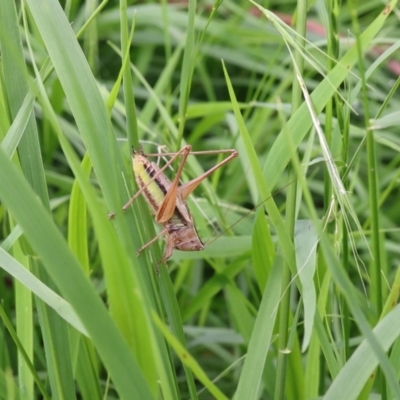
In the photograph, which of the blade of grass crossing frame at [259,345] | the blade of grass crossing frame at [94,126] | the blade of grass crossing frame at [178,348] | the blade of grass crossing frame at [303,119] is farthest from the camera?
the blade of grass crossing frame at [303,119]

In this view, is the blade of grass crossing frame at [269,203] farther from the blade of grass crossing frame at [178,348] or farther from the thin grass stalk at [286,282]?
the blade of grass crossing frame at [178,348]

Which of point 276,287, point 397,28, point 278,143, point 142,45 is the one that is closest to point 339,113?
point 278,143

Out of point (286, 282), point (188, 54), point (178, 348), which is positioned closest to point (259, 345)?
point (286, 282)

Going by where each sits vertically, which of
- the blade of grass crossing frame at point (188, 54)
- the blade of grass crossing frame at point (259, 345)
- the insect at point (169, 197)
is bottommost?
the blade of grass crossing frame at point (259, 345)

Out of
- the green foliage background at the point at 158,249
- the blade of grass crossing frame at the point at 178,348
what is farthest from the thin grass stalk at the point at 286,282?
the blade of grass crossing frame at the point at 178,348

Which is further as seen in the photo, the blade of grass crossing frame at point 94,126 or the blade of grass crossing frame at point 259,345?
the blade of grass crossing frame at point 259,345

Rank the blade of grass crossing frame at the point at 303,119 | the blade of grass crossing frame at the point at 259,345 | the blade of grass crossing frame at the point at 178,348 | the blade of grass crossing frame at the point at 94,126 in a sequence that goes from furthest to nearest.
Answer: the blade of grass crossing frame at the point at 303,119, the blade of grass crossing frame at the point at 259,345, the blade of grass crossing frame at the point at 94,126, the blade of grass crossing frame at the point at 178,348

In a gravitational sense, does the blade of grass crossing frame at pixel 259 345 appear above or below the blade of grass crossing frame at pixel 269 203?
below

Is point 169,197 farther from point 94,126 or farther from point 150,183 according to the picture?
point 94,126
